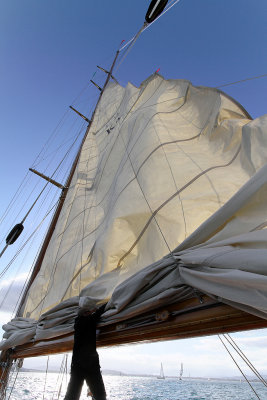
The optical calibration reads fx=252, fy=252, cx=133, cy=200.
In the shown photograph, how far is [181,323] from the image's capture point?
3.85ft

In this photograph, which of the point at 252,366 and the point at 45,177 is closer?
the point at 252,366

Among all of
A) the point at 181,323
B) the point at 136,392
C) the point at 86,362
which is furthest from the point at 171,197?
the point at 136,392

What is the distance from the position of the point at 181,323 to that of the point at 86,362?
655mm

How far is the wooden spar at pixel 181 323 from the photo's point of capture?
1023 mm

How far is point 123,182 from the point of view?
2158mm

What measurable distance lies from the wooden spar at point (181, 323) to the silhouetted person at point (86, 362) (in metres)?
0.08

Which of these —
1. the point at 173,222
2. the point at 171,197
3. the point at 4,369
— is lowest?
the point at 4,369

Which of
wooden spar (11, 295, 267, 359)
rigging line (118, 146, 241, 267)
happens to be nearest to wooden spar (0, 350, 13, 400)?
wooden spar (11, 295, 267, 359)

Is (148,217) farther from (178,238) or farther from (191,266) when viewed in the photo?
(191,266)

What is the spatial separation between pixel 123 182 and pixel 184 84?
1449 millimetres

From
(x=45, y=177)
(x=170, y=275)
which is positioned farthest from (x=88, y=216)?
(x=45, y=177)

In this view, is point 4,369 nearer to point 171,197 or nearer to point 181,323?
point 181,323

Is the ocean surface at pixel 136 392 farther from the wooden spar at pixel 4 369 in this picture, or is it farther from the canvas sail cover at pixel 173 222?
the canvas sail cover at pixel 173 222

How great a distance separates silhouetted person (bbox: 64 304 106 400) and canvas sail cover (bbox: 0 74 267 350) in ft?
0.41
